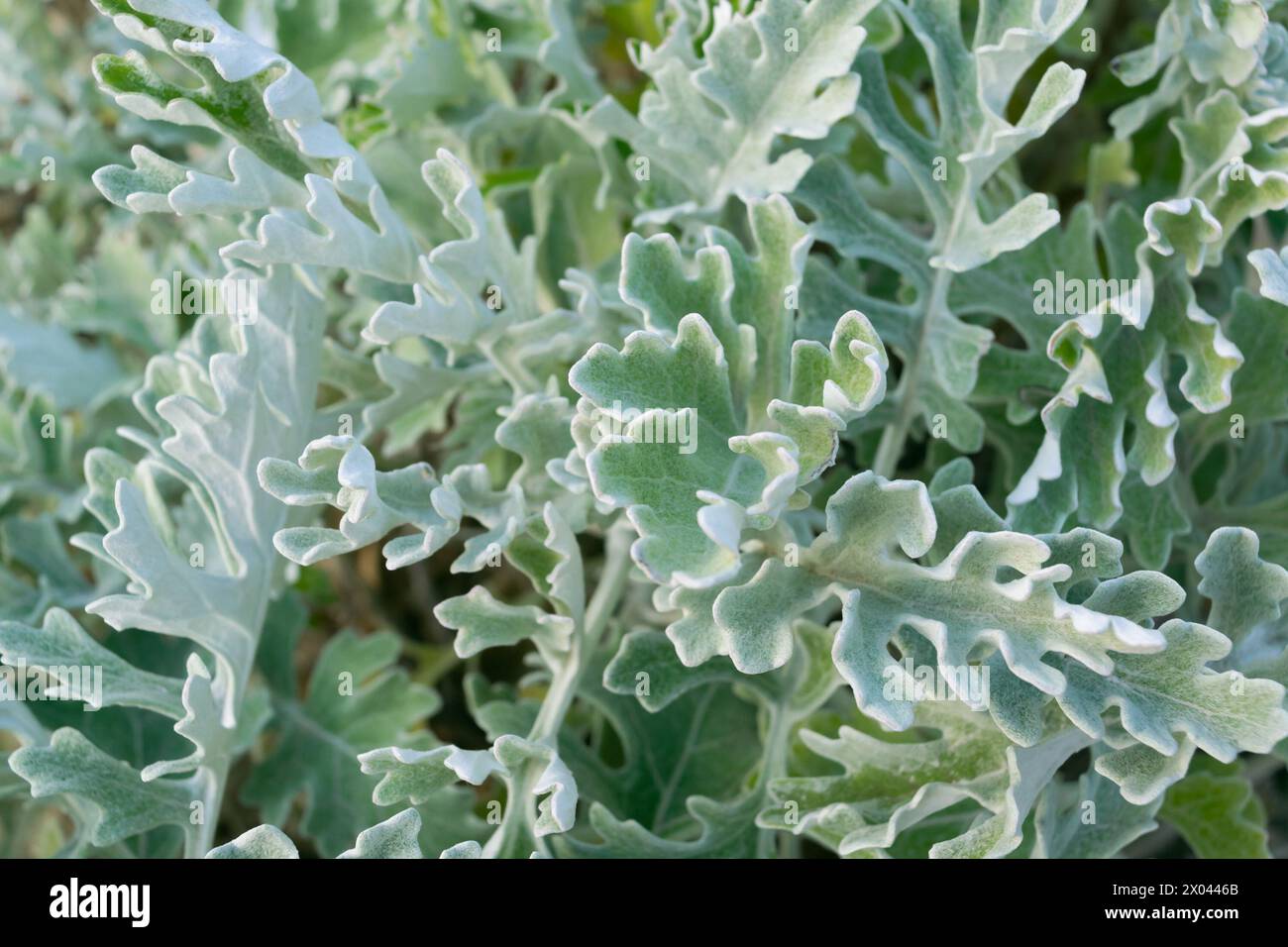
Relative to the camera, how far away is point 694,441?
2.80 ft

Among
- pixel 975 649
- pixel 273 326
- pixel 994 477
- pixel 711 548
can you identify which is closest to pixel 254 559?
pixel 273 326

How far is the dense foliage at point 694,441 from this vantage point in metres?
0.83

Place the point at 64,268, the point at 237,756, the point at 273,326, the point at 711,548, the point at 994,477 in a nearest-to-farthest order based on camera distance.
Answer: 1. the point at 711,548
2. the point at 273,326
3. the point at 994,477
4. the point at 237,756
5. the point at 64,268

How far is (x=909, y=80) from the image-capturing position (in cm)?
141

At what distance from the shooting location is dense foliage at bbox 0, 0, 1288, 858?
834 mm

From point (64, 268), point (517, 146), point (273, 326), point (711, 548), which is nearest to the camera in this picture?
point (711, 548)

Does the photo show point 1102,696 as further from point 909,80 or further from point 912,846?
point 909,80

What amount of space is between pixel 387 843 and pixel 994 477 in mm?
652

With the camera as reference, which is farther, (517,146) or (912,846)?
(517,146)

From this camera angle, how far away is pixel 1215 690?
801 mm

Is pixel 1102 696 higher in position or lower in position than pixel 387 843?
higher

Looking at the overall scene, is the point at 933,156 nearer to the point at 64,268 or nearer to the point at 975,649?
the point at 975,649

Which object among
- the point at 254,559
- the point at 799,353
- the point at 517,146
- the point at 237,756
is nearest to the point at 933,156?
the point at 799,353

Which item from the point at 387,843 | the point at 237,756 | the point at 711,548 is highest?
the point at 711,548
